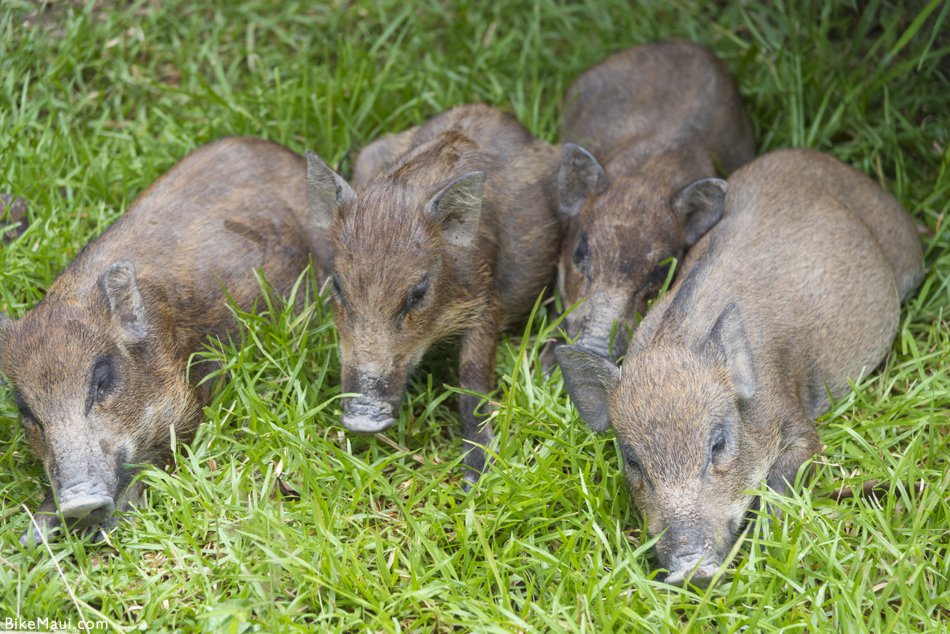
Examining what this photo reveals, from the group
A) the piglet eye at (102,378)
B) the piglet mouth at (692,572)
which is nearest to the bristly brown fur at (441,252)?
the piglet eye at (102,378)

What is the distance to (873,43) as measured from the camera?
24.8 ft

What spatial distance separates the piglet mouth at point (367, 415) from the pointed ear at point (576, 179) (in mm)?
1885

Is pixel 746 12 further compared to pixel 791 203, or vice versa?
pixel 746 12

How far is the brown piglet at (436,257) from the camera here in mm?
5332

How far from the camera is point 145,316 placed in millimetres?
5398

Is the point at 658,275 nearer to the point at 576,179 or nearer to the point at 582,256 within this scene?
the point at 582,256

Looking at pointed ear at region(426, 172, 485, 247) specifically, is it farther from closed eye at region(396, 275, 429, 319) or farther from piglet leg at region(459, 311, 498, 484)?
piglet leg at region(459, 311, 498, 484)

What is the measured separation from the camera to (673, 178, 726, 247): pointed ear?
608cm

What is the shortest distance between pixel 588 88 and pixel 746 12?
1434mm

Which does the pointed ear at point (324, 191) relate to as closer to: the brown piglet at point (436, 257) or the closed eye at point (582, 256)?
the brown piglet at point (436, 257)

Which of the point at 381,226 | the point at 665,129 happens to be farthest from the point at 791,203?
the point at 381,226

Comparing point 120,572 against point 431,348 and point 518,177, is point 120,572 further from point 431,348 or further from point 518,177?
point 518,177

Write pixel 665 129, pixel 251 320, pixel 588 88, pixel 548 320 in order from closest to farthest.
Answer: pixel 251 320
pixel 548 320
pixel 665 129
pixel 588 88

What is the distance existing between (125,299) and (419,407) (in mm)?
1605
